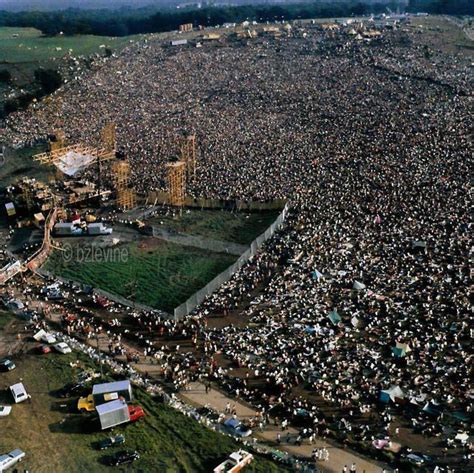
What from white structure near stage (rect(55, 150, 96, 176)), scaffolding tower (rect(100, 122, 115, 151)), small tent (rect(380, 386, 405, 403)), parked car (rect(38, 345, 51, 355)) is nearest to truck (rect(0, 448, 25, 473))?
parked car (rect(38, 345, 51, 355))

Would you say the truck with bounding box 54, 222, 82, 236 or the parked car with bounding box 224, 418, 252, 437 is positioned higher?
the truck with bounding box 54, 222, 82, 236

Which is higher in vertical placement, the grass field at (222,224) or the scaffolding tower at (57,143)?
the scaffolding tower at (57,143)

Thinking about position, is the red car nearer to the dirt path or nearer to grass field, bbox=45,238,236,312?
the dirt path

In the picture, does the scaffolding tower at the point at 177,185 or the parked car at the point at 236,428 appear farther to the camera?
the scaffolding tower at the point at 177,185

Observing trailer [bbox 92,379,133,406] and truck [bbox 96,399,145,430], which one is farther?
trailer [bbox 92,379,133,406]

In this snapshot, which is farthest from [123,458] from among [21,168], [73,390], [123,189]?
[21,168]

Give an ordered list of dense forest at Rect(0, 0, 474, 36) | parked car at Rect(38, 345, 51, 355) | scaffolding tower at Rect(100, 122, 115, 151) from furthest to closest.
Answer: dense forest at Rect(0, 0, 474, 36)
scaffolding tower at Rect(100, 122, 115, 151)
parked car at Rect(38, 345, 51, 355)

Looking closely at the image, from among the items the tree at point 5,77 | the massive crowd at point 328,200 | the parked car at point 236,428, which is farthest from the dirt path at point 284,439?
the tree at point 5,77

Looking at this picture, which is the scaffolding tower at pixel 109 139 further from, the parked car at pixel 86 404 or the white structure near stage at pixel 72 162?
the parked car at pixel 86 404

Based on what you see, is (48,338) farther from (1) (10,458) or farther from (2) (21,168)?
(2) (21,168)
